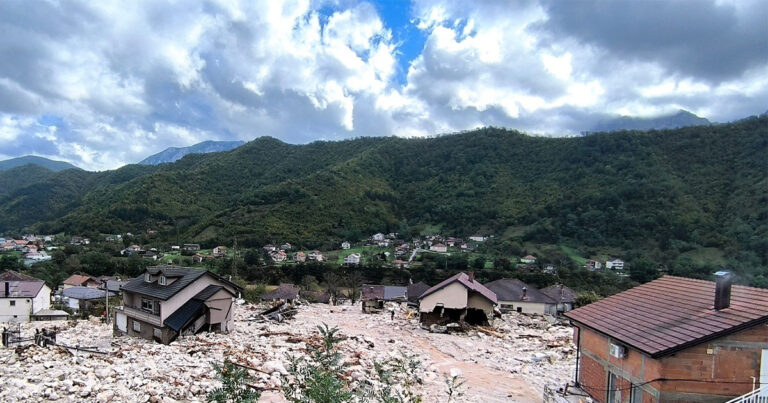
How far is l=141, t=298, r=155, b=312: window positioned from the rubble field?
5.42ft

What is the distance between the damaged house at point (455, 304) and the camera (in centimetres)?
2769

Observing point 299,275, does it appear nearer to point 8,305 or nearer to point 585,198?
point 8,305

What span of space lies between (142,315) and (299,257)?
161 ft

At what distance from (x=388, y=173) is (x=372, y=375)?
106264 mm

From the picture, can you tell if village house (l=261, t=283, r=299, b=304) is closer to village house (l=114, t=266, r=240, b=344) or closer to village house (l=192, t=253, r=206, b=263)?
village house (l=114, t=266, r=240, b=344)

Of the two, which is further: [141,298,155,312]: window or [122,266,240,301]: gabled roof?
[141,298,155,312]: window

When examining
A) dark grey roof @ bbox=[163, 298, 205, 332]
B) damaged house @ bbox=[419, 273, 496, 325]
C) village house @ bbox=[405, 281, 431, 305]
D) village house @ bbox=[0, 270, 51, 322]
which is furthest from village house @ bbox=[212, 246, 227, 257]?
damaged house @ bbox=[419, 273, 496, 325]

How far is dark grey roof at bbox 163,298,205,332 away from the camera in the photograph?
69.2 ft

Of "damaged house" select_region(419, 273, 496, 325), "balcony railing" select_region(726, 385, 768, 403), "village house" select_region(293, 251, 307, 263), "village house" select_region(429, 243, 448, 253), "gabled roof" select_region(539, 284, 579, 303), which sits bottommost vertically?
"village house" select_region(293, 251, 307, 263)

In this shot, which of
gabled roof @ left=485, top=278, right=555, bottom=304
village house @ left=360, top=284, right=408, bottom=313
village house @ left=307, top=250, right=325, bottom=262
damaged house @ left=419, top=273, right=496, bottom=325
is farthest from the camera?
village house @ left=307, top=250, right=325, bottom=262

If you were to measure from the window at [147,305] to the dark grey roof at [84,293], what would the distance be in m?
27.8

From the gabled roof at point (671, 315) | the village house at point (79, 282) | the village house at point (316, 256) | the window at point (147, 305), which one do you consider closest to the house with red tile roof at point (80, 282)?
the village house at point (79, 282)

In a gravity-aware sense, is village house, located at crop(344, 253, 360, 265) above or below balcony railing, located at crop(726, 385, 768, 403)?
below

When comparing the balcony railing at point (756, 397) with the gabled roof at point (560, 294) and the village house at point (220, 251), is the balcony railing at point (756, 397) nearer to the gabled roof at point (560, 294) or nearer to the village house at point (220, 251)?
the gabled roof at point (560, 294)
